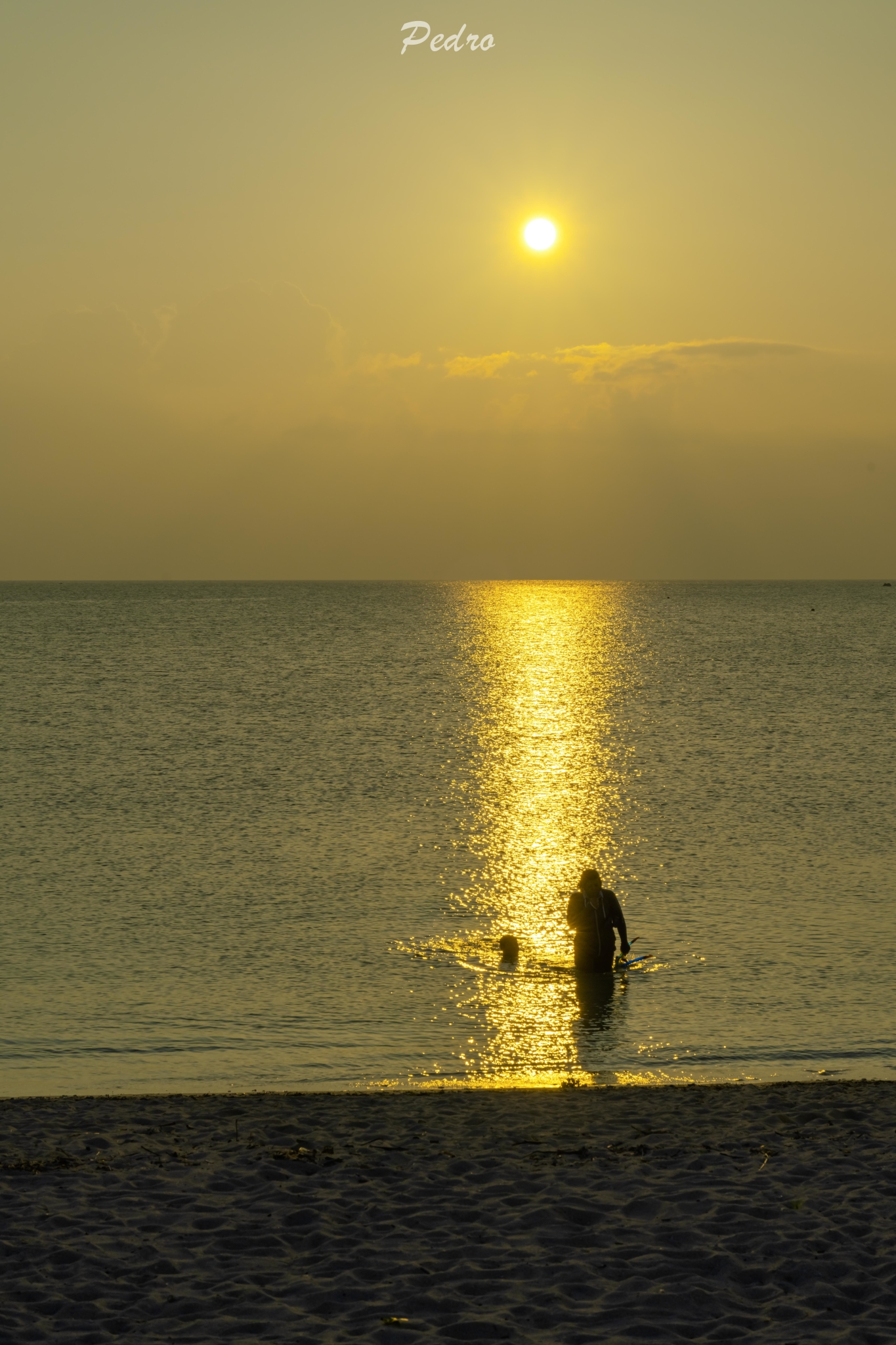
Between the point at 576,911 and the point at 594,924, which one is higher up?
the point at 576,911

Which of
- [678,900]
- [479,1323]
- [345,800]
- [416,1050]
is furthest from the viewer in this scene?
[345,800]

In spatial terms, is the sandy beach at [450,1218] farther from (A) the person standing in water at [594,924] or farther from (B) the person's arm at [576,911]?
(B) the person's arm at [576,911]

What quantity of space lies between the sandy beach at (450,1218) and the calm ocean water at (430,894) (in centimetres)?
195

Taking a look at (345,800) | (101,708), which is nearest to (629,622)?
(101,708)

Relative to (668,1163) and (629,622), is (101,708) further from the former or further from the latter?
(629,622)

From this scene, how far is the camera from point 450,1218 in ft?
30.0

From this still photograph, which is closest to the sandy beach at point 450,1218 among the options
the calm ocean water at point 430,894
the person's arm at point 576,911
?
the calm ocean water at point 430,894

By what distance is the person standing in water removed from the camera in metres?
17.4

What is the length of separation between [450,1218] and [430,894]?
14.3 meters

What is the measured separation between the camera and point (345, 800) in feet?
114

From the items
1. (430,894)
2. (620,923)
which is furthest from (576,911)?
(430,894)

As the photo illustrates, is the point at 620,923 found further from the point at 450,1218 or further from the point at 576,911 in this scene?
the point at 450,1218

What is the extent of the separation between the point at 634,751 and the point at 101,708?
28.5m

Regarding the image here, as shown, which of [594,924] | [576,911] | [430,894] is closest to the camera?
[594,924]
